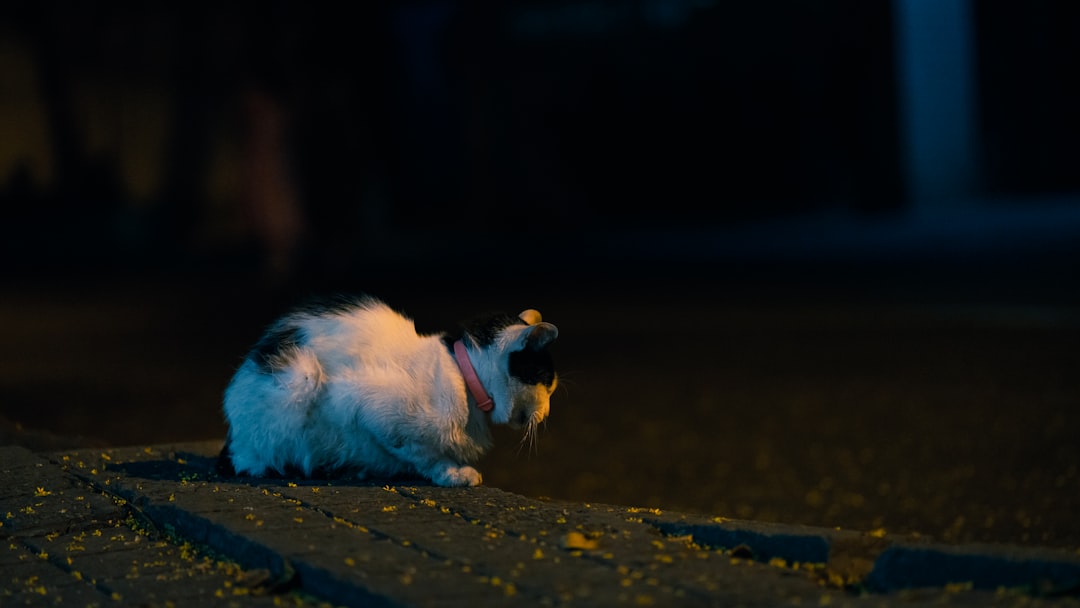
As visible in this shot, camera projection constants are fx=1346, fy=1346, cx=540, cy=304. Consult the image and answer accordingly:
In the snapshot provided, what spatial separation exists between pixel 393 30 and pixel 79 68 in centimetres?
735

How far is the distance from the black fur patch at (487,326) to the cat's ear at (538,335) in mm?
149

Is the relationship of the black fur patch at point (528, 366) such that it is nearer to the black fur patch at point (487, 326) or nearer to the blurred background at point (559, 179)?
the black fur patch at point (487, 326)

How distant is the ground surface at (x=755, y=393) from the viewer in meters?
7.19

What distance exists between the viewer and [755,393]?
1015 cm

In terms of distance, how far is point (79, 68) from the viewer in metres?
27.8

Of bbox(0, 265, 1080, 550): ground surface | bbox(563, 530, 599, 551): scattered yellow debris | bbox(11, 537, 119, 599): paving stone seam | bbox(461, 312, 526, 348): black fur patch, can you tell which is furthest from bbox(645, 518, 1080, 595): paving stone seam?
bbox(0, 265, 1080, 550): ground surface

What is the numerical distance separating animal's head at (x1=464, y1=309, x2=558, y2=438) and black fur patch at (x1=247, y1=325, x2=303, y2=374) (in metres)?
0.69

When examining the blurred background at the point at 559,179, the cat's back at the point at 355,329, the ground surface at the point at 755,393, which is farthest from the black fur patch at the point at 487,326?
the blurred background at the point at 559,179

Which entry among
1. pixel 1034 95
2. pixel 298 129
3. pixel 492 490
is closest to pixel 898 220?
pixel 1034 95

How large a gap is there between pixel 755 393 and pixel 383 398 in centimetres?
553

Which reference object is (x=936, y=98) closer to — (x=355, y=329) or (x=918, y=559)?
(x=355, y=329)

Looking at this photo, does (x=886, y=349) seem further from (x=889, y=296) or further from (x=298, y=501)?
(x=298, y=501)

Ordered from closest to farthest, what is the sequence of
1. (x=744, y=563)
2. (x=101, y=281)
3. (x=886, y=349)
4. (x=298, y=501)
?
(x=744, y=563) → (x=298, y=501) → (x=886, y=349) → (x=101, y=281)

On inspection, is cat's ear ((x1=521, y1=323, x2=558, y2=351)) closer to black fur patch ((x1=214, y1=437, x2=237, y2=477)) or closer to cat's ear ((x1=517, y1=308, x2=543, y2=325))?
cat's ear ((x1=517, y1=308, x2=543, y2=325))
